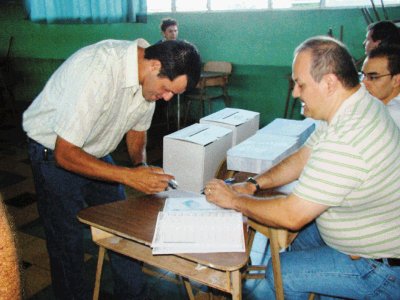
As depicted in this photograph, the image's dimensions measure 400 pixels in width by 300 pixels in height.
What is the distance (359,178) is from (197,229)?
0.55m

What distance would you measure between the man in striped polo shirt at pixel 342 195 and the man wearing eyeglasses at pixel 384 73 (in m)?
0.81

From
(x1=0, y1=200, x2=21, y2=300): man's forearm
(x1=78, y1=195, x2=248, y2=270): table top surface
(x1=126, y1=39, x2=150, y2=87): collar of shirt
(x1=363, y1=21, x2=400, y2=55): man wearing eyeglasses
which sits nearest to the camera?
(x1=0, y1=200, x2=21, y2=300): man's forearm

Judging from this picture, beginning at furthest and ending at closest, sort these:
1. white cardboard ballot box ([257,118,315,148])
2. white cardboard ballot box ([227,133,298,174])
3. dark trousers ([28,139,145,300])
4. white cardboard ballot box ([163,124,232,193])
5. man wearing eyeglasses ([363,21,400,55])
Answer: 1. man wearing eyeglasses ([363,21,400,55])
2. white cardboard ballot box ([257,118,315,148])
3. white cardboard ballot box ([163,124,232,193])
4. white cardboard ballot box ([227,133,298,174])
5. dark trousers ([28,139,145,300])

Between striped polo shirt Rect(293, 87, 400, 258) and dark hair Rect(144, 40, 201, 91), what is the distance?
1.86 feet

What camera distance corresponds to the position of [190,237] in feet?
3.84

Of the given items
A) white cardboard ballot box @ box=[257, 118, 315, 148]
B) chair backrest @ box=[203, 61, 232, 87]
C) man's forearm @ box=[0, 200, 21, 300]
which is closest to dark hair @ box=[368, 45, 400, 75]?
white cardboard ballot box @ box=[257, 118, 315, 148]

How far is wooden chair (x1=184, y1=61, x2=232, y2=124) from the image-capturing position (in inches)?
190

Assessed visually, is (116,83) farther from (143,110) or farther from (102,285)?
(102,285)

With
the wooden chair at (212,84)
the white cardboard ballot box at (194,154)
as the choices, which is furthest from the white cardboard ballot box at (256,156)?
the wooden chair at (212,84)

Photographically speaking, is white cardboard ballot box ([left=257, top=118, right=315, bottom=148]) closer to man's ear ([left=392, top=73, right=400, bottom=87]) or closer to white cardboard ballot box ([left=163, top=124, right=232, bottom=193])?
white cardboard ballot box ([left=163, top=124, right=232, bottom=193])

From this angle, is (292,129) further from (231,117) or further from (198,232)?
(198,232)

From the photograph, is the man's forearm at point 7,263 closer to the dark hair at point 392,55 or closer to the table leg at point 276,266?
the table leg at point 276,266

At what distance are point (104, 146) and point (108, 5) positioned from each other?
182 inches

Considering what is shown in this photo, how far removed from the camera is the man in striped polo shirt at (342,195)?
1.10 m
